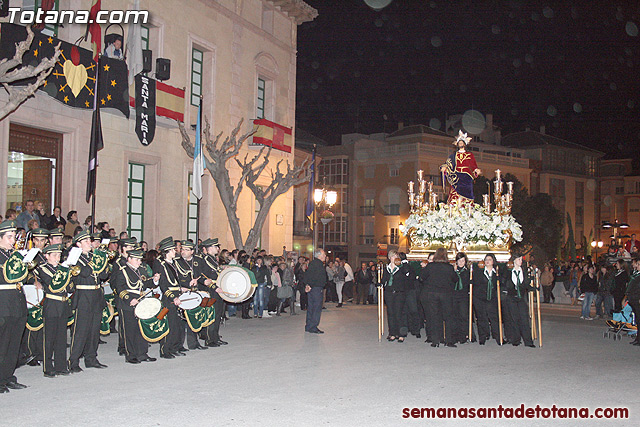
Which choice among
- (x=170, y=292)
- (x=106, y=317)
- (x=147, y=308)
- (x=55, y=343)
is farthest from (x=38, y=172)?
(x=55, y=343)

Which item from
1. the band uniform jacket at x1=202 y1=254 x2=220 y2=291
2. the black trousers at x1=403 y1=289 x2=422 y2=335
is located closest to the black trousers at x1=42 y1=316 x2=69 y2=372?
the band uniform jacket at x1=202 y1=254 x2=220 y2=291

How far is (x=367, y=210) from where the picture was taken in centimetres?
6000

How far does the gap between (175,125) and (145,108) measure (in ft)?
6.23

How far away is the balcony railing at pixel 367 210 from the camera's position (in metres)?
59.6

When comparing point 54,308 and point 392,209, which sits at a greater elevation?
point 392,209

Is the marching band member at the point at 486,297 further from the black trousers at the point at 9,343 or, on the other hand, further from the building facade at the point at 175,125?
the building facade at the point at 175,125

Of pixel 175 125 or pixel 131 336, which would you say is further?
pixel 175 125

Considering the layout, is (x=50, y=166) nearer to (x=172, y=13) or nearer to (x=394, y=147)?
(x=172, y=13)

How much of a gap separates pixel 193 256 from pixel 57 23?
374 inches

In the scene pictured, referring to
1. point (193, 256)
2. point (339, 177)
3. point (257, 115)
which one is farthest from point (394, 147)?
point (193, 256)

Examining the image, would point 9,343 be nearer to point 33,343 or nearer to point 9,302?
point 9,302

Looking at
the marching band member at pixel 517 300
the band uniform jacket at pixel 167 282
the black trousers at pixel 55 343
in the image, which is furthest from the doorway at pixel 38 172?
the marching band member at pixel 517 300

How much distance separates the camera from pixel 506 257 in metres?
15.2

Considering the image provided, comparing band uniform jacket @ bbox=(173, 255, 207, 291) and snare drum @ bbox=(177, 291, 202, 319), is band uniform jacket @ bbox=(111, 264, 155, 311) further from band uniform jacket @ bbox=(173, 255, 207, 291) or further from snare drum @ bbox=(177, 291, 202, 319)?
band uniform jacket @ bbox=(173, 255, 207, 291)
